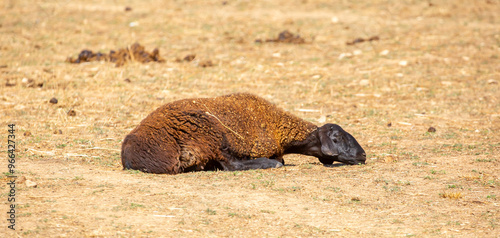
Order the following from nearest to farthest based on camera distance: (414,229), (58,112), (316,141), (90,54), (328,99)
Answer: (414,229) → (316,141) → (58,112) → (328,99) → (90,54)

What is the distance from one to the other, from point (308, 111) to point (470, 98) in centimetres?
349

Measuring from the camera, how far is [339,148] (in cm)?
789

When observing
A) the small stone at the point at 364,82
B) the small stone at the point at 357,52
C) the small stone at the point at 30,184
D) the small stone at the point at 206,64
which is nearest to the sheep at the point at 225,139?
the small stone at the point at 30,184

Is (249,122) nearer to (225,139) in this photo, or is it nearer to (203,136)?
(225,139)

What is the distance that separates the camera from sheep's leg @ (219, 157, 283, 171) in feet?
24.0

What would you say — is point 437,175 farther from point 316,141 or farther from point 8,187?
point 8,187

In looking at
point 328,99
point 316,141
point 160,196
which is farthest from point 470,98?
point 160,196

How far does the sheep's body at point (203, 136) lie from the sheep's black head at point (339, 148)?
1.96ft

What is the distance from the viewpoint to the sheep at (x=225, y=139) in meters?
6.91

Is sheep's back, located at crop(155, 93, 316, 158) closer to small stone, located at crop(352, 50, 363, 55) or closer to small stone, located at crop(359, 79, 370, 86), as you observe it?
small stone, located at crop(359, 79, 370, 86)

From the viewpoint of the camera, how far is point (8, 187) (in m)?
5.88

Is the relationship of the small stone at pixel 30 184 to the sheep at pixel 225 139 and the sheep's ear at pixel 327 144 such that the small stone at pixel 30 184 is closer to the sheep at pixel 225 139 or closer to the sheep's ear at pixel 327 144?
the sheep at pixel 225 139

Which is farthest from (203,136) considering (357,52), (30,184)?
(357,52)

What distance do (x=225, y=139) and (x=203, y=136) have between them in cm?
27
